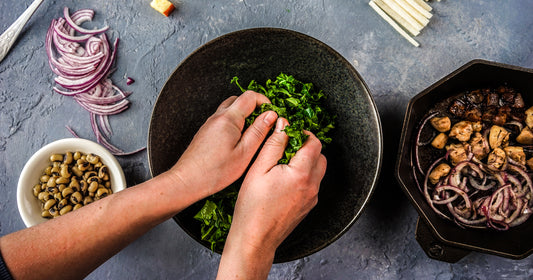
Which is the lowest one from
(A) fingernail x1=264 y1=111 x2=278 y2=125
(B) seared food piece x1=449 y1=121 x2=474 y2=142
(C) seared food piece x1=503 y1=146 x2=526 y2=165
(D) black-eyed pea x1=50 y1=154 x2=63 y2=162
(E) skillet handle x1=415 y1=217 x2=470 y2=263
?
(E) skillet handle x1=415 y1=217 x2=470 y2=263

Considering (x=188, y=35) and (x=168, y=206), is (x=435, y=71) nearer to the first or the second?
(x=188, y=35)

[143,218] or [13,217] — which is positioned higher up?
[143,218]

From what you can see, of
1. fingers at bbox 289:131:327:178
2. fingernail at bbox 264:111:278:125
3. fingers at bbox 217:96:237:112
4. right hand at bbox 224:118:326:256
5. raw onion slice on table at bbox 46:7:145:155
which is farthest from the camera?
raw onion slice on table at bbox 46:7:145:155

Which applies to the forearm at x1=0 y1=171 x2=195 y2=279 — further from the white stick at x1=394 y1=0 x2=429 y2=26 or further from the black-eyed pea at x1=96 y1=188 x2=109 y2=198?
the white stick at x1=394 y1=0 x2=429 y2=26

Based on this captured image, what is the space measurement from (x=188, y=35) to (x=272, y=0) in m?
0.53

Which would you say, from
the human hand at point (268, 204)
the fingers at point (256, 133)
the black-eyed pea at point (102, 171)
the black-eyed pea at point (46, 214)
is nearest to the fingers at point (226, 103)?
the fingers at point (256, 133)

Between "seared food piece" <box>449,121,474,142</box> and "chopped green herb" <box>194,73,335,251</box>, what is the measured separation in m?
0.64

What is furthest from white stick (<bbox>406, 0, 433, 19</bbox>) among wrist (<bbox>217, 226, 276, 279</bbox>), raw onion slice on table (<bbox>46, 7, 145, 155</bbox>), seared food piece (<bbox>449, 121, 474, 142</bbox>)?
raw onion slice on table (<bbox>46, 7, 145, 155</bbox>)

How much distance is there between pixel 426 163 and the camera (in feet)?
6.56

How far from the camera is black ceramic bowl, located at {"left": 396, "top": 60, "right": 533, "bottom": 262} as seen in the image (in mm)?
1756

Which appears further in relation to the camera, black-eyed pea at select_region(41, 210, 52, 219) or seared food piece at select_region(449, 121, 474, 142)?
black-eyed pea at select_region(41, 210, 52, 219)

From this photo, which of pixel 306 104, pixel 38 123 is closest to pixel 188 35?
pixel 306 104

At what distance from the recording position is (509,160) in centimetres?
192

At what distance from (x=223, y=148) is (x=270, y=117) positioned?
0.26m
